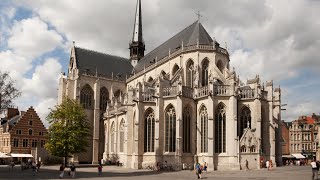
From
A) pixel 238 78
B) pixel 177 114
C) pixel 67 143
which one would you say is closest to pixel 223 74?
pixel 238 78

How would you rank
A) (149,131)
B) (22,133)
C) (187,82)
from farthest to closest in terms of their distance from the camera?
(22,133) < (187,82) < (149,131)

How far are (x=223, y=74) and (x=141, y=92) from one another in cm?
1073

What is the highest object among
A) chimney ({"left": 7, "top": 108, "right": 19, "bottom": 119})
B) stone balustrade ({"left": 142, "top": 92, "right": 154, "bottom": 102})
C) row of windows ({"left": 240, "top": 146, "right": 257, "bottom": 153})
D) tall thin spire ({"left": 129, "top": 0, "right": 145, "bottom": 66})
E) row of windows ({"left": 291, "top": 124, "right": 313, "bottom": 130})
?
tall thin spire ({"left": 129, "top": 0, "right": 145, "bottom": 66})

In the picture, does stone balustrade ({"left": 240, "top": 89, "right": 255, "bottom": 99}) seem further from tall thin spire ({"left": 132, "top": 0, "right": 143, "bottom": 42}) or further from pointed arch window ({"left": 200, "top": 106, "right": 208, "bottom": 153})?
tall thin spire ({"left": 132, "top": 0, "right": 143, "bottom": 42})

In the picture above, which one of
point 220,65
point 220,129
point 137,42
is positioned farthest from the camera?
point 137,42

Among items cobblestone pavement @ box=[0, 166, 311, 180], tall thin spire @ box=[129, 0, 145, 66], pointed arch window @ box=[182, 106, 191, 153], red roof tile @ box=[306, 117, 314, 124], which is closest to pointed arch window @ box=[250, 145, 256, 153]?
cobblestone pavement @ box=[0, 166, 311, 180]

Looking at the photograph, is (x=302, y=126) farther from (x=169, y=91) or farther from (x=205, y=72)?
(x=169, y=91)

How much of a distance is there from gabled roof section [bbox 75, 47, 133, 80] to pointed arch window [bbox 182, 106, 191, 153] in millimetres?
24777

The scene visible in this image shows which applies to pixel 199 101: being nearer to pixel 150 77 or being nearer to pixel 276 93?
pixel 276 93

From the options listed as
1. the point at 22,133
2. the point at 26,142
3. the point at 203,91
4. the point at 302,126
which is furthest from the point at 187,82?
the point at 302,126

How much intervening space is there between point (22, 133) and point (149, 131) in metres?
31.6

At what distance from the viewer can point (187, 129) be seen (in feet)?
127

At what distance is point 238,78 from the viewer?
140ft

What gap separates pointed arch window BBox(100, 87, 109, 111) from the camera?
59281 millimetres
